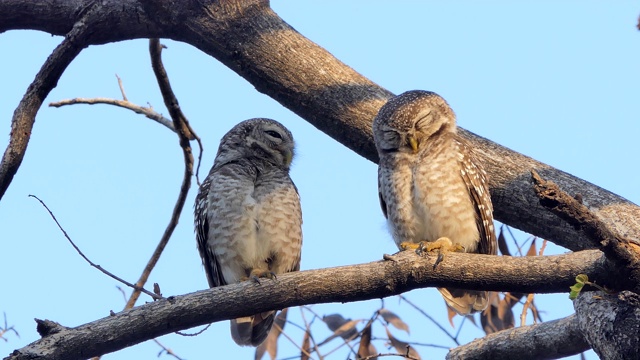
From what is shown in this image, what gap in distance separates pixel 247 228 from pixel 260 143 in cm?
78

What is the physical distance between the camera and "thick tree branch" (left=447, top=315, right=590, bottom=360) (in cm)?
377

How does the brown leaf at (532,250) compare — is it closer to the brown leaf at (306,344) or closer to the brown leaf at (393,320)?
the brown leaf at (393,320)

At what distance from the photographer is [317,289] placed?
3.21 m

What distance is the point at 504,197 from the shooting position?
413 centimetres

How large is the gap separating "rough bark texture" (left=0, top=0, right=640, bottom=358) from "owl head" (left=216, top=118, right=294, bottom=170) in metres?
0.69

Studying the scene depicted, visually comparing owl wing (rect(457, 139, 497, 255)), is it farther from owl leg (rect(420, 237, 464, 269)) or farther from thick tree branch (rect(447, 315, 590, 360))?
thick tree branch (rect(447, 315, 590, 360))

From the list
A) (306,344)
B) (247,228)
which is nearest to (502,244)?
(306,344)

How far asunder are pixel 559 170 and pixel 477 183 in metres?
0.38

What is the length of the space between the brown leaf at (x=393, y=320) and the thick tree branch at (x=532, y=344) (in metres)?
1.26

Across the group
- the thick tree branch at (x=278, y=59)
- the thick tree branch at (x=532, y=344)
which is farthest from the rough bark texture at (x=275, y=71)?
the thick tree branch at (x=532, y=344)

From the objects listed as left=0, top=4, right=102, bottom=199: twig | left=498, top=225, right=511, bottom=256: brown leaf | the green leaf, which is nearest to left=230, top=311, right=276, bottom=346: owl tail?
left=498, top=225, right=511, bottom=256: brown leaf

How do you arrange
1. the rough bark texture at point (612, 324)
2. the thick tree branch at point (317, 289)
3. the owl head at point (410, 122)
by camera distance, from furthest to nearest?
the owl head at point (410, 122) → the rough bark texture at point (612, 324) → the thick tree branch at point (317, 289)

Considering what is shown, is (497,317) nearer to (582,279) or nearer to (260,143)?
(260,143)

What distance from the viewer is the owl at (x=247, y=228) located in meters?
4.55
